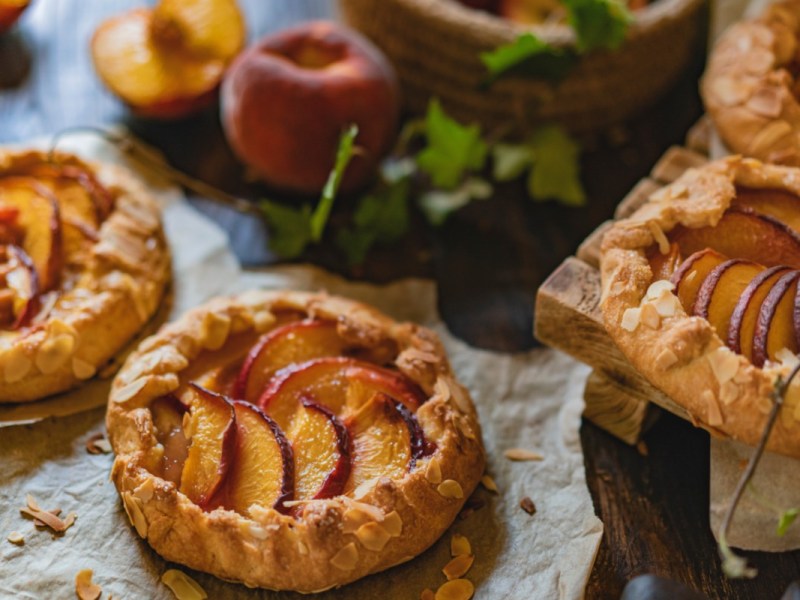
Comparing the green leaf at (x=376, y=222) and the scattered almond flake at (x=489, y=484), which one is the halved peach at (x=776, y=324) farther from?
the green leaf at (x=376, y=222)

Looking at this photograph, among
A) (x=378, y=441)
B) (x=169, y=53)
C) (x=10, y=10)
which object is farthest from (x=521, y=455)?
(x=10, y=10)

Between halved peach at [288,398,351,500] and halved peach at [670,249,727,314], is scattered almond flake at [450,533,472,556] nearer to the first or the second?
halved peach at [288,398,351,500]

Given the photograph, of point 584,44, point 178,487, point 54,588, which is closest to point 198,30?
point 584,44

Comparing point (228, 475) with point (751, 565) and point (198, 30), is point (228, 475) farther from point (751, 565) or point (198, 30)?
point (198, 30)

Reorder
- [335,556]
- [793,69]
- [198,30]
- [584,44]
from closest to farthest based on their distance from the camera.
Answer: [335,556], [793,69], [584,44], [198,30]

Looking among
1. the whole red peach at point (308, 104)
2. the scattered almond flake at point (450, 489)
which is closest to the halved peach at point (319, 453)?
the scattered almond flake at point (450, 489)

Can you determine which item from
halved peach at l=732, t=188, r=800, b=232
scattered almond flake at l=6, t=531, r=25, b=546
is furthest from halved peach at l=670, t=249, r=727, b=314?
scattered almond flake at l=6, t=531, r=25, b=546
